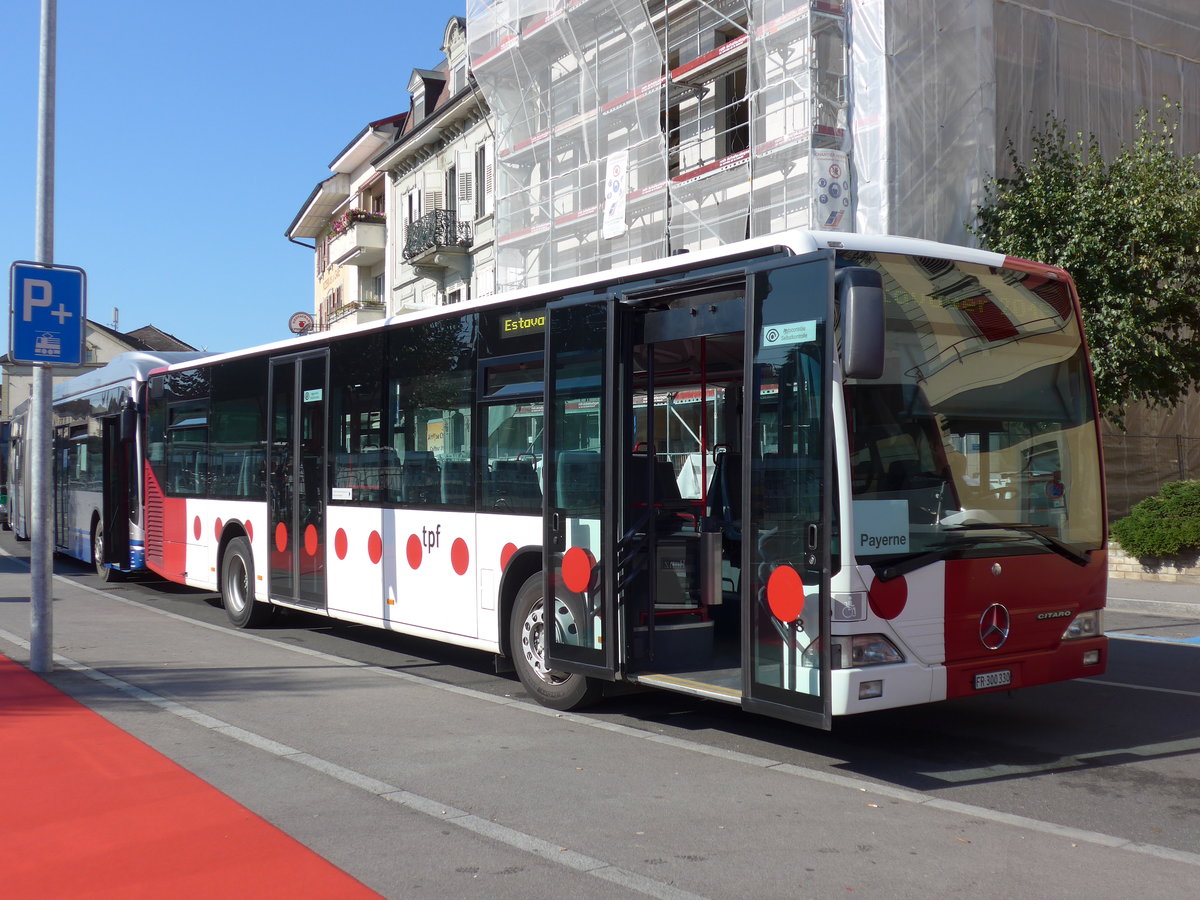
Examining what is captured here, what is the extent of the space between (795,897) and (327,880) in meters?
1.87

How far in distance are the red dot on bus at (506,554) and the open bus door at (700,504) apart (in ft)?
2.47

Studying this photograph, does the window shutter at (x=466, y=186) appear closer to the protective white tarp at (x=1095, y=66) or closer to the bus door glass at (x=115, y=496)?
the protective white tarp at (x=1095, y=66)

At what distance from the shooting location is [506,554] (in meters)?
9.09

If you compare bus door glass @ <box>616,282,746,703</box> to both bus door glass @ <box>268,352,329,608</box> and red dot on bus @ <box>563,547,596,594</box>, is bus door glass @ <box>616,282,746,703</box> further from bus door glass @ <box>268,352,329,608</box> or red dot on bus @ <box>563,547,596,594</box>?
bus door glass @ <box>268,352,329,608</box>

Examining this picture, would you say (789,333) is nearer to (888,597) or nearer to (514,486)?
(888,597)

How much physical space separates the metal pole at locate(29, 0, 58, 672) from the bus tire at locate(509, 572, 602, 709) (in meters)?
3.95

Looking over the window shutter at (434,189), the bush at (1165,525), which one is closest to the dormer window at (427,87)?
the window shutter at (434,189)

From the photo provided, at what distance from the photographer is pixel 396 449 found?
1049 centimetres

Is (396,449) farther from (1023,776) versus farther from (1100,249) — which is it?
(1100,249)

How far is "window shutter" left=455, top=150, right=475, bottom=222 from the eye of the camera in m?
34.5

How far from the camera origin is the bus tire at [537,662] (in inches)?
332

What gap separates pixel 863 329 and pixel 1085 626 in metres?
2.69

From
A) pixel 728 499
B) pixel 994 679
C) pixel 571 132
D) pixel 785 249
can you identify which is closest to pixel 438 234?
pixel 571 132

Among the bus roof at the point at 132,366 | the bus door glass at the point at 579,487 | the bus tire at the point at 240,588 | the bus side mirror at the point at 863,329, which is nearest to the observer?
the bus side mirror at the point at 863,329
